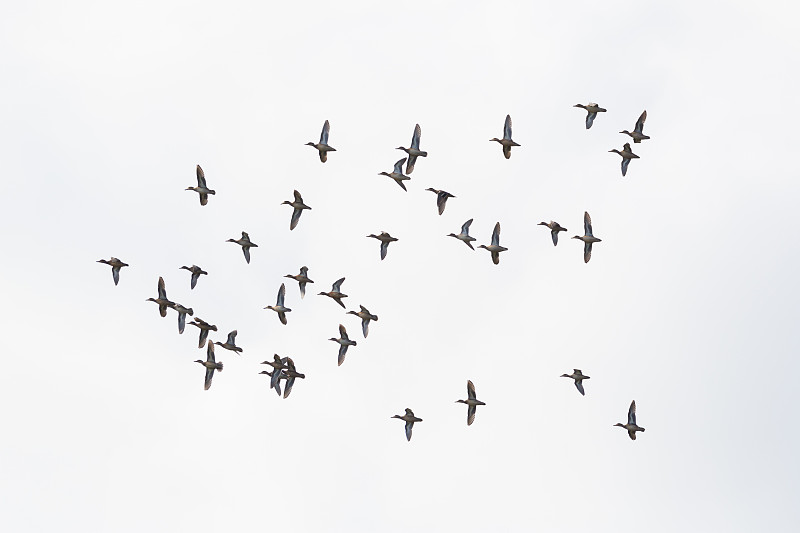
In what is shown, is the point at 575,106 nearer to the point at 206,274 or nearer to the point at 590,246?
the point at 590,246

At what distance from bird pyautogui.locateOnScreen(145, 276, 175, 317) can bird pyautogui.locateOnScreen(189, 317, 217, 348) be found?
1.86 metres

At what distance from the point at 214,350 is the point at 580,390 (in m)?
22.7

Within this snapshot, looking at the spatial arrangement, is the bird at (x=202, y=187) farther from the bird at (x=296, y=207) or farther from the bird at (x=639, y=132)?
the bird at (x=639, y=132)


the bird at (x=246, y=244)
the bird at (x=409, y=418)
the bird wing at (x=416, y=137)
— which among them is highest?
the bird wing at (x=416, y=137)

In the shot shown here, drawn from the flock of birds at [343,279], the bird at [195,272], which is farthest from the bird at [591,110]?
the bird at [195,272]

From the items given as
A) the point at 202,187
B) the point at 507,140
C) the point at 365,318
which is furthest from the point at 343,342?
the point at 507,140

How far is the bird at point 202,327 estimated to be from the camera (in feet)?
452

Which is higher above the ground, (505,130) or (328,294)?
(505,130)

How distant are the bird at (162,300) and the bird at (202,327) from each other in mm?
1864

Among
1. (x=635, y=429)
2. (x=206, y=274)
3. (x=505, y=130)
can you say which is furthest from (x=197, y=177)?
(x=635, y=429)

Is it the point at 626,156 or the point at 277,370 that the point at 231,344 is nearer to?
the point at 277,370

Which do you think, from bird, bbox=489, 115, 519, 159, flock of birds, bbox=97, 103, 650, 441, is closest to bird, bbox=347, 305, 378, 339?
flock of birds, bbox=97, 103, 650, 441

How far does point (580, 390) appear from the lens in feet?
462

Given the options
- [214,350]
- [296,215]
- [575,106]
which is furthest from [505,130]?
[214,350]
